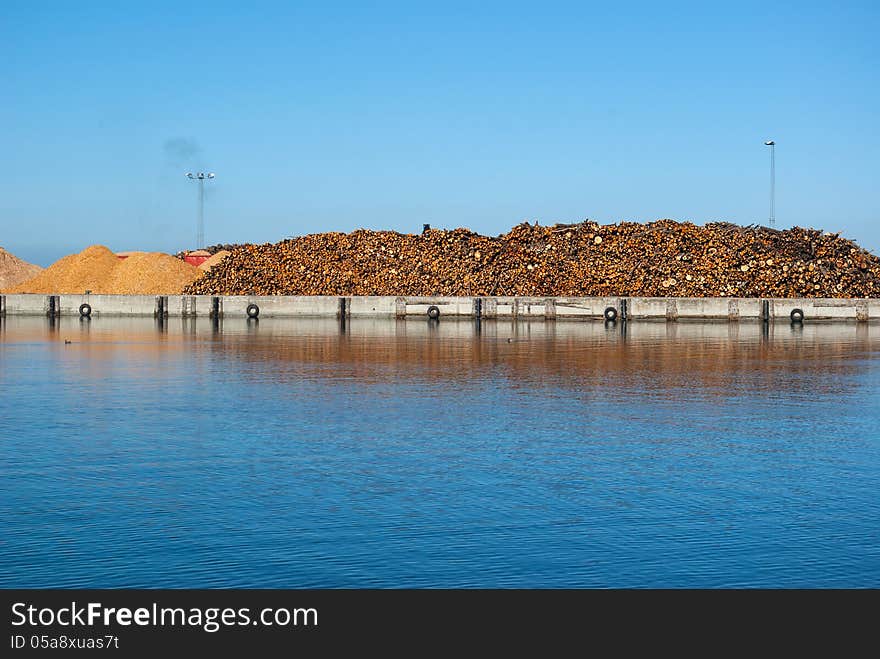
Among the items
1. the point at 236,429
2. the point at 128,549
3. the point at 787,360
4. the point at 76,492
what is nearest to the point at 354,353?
the point at 787,360

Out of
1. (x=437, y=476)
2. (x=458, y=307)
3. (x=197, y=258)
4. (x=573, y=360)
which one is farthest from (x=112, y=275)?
(x=437, y=476)

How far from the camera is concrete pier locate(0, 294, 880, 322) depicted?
51.3m

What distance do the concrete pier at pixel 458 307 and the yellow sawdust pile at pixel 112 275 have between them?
12.9 metres

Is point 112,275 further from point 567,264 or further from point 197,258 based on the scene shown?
point 567,264

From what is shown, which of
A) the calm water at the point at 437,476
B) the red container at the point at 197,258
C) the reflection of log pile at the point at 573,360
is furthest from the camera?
the red container at the point at 197,258

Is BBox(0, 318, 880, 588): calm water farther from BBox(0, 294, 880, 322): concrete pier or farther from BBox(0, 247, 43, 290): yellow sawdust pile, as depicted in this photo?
BBox(0, 247, 43, 290): yellow sawdust pile

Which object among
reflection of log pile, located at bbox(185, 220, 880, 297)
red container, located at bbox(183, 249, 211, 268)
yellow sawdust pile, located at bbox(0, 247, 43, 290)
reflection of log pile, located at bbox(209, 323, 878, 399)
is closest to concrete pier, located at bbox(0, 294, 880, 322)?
reflection of log pile, located at bbox(185, 220, 880, 297)

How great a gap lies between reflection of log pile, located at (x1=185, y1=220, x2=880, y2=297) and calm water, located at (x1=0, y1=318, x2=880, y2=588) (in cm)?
3439

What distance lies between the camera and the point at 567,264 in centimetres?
6162

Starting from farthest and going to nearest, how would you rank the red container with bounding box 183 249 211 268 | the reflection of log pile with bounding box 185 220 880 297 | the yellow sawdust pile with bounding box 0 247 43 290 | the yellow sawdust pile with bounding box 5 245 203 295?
the yellow sawdust pile with bounding box 0 247 43 290 → the red container with bounding box 183 249 211 268 → the yellow sawdust pile with bounding box 5 245 203 295 → the reflection of log pile with bounding box 185 220 880 297

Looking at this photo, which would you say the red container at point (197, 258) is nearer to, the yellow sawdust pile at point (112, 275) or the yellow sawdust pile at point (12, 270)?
the yellow sawdust pile at point (12, 270)

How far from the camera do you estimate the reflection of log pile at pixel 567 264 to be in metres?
58.1

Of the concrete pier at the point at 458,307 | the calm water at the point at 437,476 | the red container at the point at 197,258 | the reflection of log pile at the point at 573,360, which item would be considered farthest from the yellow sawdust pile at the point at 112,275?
the calm water at the point at 437,476

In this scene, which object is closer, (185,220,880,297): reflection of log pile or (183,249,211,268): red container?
(185,220,880,297): reflection of log pile
